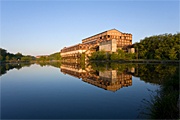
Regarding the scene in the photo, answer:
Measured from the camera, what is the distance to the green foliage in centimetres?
3466

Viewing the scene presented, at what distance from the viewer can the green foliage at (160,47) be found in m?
34.7

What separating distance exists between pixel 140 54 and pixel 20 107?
3951 centimetres

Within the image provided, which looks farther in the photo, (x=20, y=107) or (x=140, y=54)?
(x=140, y=54)

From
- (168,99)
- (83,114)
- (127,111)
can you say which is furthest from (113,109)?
(168,99)

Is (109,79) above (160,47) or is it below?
below

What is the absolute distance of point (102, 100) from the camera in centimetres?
711

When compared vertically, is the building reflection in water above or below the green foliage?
below

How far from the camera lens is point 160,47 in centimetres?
3688

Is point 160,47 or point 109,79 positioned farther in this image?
point 160,47

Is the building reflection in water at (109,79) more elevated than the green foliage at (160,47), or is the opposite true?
the green foliage at (160,47)

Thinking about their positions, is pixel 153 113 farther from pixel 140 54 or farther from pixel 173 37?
pixel 140 54

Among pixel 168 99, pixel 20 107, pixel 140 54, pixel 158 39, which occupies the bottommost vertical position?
pixel 20 107

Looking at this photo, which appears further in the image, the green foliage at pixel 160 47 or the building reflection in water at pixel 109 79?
the green foliage at pixel 160 47

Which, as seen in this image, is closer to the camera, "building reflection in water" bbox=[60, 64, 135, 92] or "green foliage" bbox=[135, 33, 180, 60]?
"building reflection in water" bbox=[60, 64, 135, 92]
